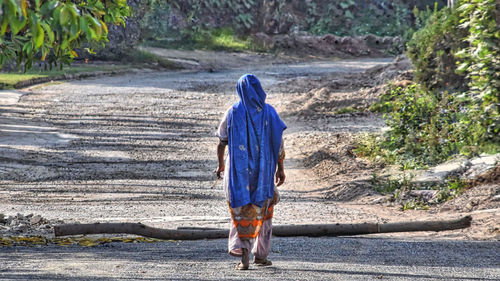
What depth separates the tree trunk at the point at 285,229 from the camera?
869 cm

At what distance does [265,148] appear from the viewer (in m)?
7.21

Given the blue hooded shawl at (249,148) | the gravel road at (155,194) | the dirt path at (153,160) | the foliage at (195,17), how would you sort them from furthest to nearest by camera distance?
1. the foliage at (195,17)
2. the dirt path at (153,160)
3. the gravel road at (155,194)
4. the blue hooded shawl at (249,148)

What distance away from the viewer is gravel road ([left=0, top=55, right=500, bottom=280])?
7.23m

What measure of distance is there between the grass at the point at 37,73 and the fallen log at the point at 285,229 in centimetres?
1857

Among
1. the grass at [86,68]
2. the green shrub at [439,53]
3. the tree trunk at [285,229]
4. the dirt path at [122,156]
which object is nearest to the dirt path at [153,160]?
the dirt path at [122,156]

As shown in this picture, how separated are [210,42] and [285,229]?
4089cm

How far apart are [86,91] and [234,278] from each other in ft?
77.0

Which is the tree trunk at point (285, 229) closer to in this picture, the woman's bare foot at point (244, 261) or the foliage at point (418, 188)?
the woman's bare foot at point (244, 261)

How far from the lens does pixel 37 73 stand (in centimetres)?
3359

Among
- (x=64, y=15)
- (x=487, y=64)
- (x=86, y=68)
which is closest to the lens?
(x=64, y=15)

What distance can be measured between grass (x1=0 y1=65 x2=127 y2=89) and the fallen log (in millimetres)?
18571

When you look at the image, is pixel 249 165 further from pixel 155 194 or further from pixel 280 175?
pixel 155 194

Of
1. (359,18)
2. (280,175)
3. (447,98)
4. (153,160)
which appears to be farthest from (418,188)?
(359,18)

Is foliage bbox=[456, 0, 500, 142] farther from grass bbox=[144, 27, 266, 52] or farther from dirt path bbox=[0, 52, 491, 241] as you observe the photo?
grass bbox=[144, 27, 266, 52]
